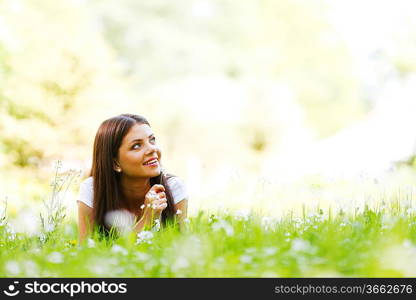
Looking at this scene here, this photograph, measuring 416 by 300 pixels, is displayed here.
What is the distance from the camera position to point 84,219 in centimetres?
380

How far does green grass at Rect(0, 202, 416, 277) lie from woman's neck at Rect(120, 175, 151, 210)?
2.31ft

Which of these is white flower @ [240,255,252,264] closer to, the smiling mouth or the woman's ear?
the smiling mouth

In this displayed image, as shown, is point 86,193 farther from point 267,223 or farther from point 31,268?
point 31,268

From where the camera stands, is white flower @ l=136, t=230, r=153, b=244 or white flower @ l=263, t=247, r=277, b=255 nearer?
white flower @ l=263, t=247, r=277, b=255

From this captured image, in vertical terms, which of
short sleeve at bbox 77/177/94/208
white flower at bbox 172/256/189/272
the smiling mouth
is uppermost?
the smiling mouth

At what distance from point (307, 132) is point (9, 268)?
15.2 m

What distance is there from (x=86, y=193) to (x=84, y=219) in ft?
0.61

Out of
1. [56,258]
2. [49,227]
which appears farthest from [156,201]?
[56,258]

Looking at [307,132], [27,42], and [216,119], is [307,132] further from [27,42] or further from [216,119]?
[27,42]

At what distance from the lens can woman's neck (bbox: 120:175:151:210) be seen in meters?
3.90

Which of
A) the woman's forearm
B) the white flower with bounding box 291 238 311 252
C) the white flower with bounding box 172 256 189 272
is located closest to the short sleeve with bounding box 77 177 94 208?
the woman's forearm

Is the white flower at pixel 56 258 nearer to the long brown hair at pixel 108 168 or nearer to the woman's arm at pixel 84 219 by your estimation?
the woman's arm at pixel 84 219

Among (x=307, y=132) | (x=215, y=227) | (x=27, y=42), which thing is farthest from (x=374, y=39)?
(x=215, y=227)

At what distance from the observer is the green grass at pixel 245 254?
2.30 m
